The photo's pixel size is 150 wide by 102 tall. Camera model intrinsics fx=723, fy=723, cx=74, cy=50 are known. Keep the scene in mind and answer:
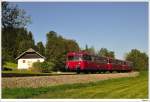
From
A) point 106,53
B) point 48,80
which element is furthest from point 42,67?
point 106,53

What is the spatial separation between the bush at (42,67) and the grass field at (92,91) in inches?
17.5

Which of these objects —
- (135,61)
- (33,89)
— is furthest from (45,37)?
(135,61)

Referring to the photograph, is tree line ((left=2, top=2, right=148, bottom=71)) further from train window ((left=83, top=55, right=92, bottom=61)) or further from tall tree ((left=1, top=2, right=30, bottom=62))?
train window ((left=83, top=55, right=92, bottom=61))

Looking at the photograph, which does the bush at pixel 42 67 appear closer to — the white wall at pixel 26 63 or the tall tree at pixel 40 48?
the white wall at pixel 26 63

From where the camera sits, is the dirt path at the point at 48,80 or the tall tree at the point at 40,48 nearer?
the tall tree at the point at 40,48

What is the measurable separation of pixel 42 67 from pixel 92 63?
1931 mm

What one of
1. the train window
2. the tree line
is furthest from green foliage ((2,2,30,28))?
the train window

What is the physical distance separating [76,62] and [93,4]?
2343 millimetres

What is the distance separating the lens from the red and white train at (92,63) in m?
13.8

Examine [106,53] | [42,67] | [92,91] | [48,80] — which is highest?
[106,53]

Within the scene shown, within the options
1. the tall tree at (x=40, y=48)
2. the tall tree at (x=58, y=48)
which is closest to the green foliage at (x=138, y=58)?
the tall tree at (x=58, y=48)

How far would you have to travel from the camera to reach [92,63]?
15.2 meters

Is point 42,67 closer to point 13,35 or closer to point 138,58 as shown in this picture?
point 13,35

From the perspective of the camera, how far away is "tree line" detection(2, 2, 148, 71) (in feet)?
42.8
